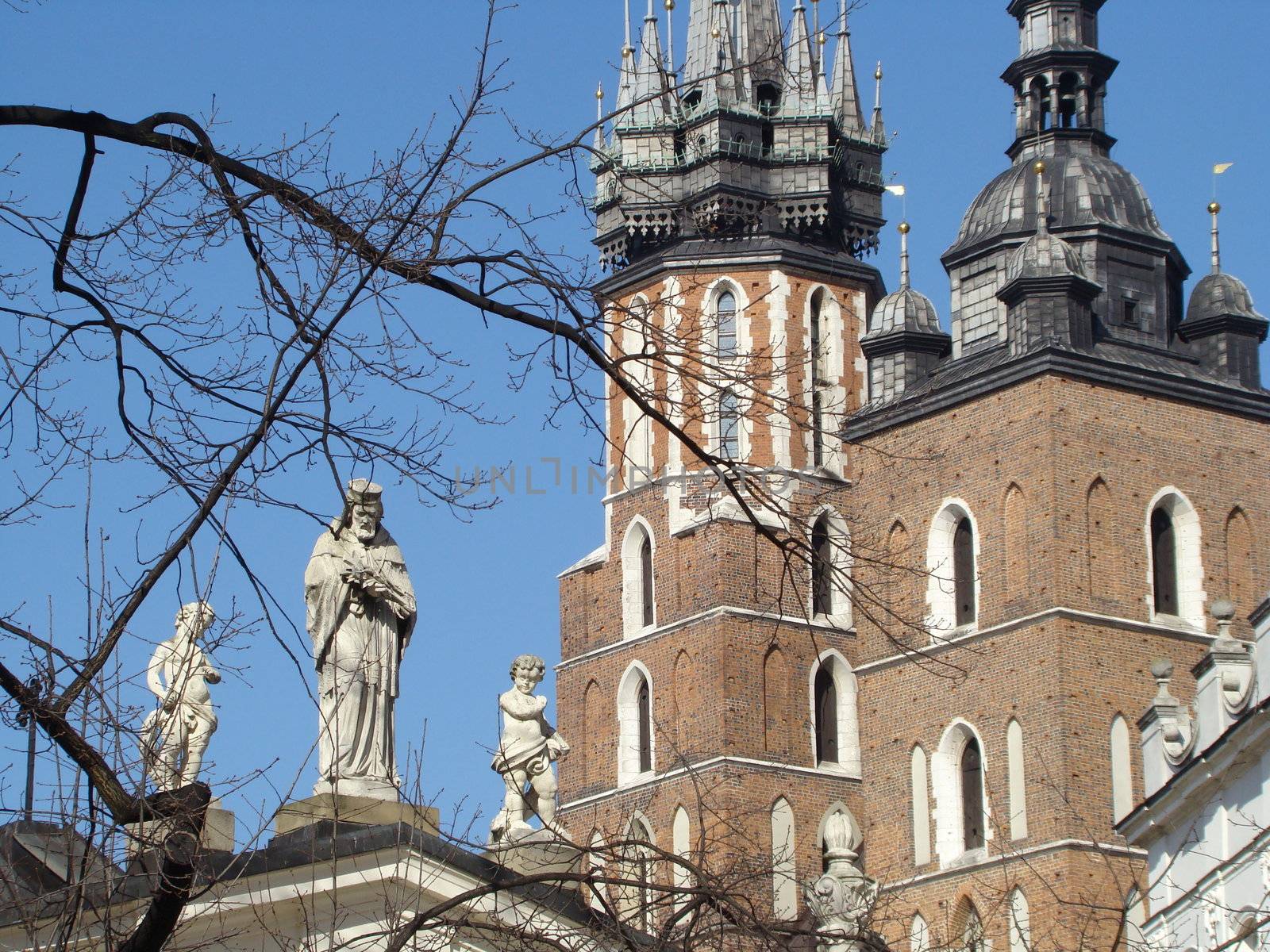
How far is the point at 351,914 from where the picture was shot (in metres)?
15.6

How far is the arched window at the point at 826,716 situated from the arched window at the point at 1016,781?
4.47 meters

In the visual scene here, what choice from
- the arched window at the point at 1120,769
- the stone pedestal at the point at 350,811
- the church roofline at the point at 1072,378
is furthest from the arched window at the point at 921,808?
the stone pedestal at the point at 350,811

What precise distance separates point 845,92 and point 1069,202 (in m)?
5.91

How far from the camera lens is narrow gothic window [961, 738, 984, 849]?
48.6m

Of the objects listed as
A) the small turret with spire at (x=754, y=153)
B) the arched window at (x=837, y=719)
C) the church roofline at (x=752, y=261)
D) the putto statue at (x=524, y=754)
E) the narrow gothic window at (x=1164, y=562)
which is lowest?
the putto statue at (x=524, y=754)

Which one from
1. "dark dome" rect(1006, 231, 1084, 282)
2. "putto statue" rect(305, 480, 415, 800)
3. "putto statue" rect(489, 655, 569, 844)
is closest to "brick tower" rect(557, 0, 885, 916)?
"dark dome" rect(1006, 231, 1084, 282)

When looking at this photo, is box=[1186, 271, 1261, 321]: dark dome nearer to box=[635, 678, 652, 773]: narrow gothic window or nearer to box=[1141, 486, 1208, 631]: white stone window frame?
box=[1141, 486, 1208, 631]: white stone window frame

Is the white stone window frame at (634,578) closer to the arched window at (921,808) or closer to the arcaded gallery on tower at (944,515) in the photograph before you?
the arcaded gallery on tower at (944,515)

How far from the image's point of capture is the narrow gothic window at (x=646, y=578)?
52781 mm

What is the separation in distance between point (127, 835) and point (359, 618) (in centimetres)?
663

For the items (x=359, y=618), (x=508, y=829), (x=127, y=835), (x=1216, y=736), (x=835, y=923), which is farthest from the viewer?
(x=1216, y=736)

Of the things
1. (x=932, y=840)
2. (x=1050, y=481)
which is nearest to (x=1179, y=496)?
(x=1050, y=481)

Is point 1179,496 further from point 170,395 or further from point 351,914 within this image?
point 170,395

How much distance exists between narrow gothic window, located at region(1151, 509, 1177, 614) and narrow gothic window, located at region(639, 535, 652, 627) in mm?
8469
